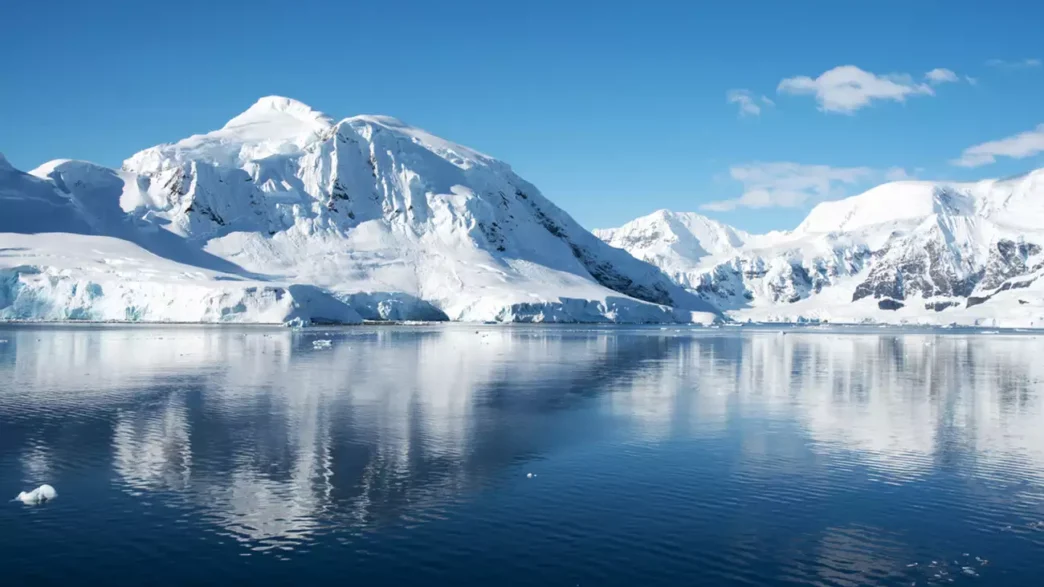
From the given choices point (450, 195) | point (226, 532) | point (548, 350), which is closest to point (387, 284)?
point (450, 195)

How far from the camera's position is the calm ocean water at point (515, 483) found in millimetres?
14078

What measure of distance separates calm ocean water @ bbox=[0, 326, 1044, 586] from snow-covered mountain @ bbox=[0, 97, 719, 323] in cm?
7891

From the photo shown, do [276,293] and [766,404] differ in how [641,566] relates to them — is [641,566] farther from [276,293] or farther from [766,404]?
[276,293]

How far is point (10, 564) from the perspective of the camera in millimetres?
13633

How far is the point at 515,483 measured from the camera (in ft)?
64.2

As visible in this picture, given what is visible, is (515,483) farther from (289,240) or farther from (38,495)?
(289,240)

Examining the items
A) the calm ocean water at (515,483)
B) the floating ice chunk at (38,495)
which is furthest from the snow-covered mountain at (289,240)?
the floating ice chunk at (38,495)

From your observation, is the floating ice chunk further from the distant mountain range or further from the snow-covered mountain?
the snow-covered mountain

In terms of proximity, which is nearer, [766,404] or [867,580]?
[867,580]

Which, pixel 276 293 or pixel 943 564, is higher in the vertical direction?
pixel 276 293

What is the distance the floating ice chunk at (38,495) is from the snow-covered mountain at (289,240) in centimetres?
9731

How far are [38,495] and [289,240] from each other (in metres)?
151

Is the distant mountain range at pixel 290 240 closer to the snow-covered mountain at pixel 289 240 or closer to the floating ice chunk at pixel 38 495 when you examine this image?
the snow-covered mountain at pixel 289 240

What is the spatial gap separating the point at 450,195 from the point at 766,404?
152637mm
